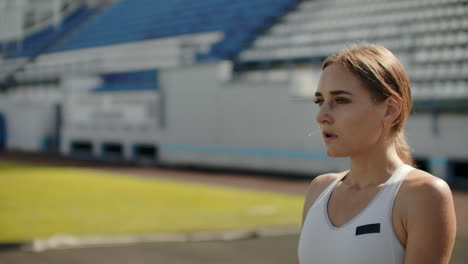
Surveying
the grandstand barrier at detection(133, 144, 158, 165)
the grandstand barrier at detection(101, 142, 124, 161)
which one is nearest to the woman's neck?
the grandstand barrier at detection(133, 144, 158, 165)

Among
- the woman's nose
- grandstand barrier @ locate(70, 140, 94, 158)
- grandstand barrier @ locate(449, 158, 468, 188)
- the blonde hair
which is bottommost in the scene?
grandstand barrier @ locate(70, 140, 94, 158)

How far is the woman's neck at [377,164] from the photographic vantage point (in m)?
1.78

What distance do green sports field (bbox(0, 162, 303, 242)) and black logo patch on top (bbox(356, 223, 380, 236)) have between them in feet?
19.1

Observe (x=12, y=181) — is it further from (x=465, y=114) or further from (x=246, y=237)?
(x=465, y=114)

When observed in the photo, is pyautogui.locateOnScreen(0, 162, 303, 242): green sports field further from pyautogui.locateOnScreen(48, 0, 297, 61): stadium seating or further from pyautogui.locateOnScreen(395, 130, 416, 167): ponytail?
pyautogui.locateOnScreen(48, 0, 297, 61): stadium seating

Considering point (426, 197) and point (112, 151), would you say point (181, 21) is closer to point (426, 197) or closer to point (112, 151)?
point (112, 151)

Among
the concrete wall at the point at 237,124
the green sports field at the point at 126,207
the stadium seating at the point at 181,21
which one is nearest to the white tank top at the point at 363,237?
the green sports field at the point at 126,207

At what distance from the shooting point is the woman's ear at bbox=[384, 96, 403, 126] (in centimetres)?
175

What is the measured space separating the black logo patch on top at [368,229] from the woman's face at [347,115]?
0.87 feet

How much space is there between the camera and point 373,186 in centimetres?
177

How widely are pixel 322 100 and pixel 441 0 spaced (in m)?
15.6

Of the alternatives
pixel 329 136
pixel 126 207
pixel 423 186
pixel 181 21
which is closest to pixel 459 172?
pixel 126 207

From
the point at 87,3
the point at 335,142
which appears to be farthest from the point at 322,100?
the point at 87,3

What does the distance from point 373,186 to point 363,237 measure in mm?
203
